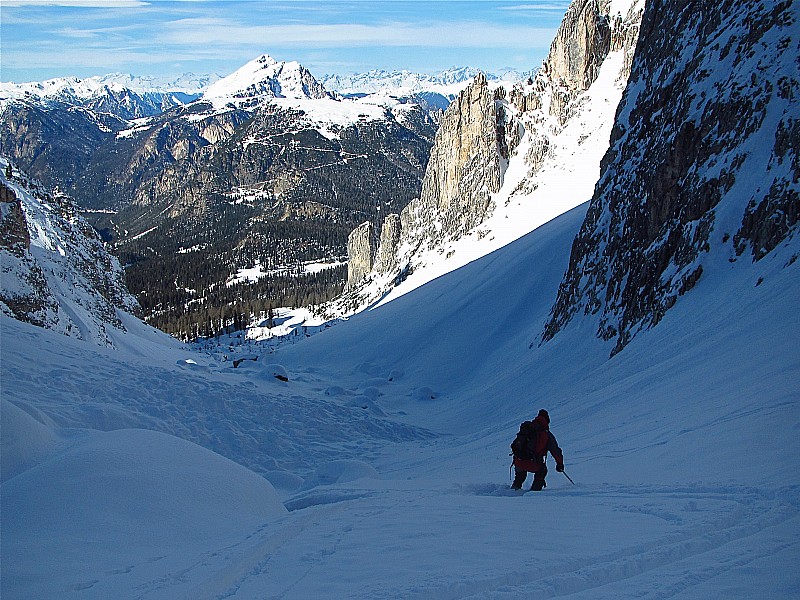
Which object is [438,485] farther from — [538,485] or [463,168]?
[463,168]

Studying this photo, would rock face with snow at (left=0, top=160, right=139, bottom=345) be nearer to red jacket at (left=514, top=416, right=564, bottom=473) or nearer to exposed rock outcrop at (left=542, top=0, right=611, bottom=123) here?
red jacket at (left=514, top=416, right=564, bottom=473)

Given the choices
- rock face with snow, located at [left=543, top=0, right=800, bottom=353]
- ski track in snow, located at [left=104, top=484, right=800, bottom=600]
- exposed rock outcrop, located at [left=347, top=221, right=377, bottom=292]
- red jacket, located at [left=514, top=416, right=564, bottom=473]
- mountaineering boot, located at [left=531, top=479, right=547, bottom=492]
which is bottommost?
ski track in snow, located at [left=104, top=484, right=800, bottom=600]

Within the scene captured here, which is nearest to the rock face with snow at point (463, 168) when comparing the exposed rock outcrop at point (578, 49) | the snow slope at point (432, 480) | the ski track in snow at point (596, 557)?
the exposed rock outcrop at point (578, 49)

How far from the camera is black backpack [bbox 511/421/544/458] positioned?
9547mm

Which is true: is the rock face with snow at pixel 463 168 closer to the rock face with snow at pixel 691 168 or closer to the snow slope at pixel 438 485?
the rock face with snow at pixel 691 168

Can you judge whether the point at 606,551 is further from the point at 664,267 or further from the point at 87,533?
the point at 664,267

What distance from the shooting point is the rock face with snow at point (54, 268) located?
3320cm

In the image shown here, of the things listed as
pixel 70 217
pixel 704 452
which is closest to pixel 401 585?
pixel 704 452

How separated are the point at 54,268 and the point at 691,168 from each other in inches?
2026

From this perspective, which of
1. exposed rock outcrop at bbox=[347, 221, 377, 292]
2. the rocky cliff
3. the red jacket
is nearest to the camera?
the red jacket

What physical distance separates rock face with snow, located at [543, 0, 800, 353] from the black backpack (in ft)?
30.9

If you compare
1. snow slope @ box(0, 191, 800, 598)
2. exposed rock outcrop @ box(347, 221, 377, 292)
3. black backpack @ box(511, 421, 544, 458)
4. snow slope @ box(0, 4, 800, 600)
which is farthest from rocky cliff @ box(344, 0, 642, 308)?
black backpack @ box(511, 421, 544, 458)

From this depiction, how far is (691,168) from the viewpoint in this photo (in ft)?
65.9

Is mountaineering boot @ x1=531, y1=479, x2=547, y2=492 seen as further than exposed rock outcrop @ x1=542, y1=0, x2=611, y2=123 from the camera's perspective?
No
